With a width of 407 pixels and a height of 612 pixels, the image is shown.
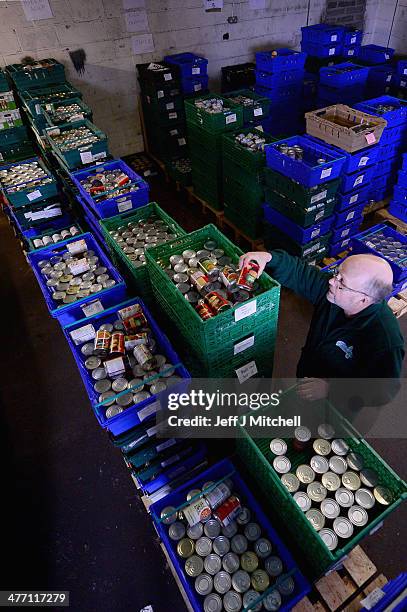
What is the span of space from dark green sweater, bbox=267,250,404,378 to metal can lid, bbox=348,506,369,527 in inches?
30.2

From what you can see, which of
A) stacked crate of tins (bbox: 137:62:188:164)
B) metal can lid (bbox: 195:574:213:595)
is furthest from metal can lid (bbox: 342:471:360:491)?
stacked crate of tins (bbox: 137:62:188:164)

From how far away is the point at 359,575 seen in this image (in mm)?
2596

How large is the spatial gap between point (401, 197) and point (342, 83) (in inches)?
114

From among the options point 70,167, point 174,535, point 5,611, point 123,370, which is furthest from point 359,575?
point 70,167

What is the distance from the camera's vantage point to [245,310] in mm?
2525

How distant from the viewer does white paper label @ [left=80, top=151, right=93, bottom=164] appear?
4966 millimetres

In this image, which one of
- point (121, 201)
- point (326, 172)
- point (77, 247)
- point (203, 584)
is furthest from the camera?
point (326, 172)

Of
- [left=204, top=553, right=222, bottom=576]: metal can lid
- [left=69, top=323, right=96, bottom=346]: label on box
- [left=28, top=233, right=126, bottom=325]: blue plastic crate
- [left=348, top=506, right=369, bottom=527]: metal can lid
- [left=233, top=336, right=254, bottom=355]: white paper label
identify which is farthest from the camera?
[left=28, top=233, right=126, bottom=325]: blue plastic crate

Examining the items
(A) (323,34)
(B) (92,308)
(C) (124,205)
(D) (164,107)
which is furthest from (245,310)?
(A) (323,34)

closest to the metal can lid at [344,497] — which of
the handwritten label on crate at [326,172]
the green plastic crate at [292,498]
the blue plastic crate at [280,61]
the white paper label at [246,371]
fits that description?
the green plastic crate at [292,498]

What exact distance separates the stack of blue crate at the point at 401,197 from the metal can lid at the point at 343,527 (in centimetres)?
478

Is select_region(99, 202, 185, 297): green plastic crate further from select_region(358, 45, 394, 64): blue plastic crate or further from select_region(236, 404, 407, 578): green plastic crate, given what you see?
select_region(358, 45, 394, 64): blue plastic crate

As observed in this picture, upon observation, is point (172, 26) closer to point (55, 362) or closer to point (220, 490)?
point (55, 362)

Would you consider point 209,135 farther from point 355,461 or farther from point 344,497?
point 344,497
